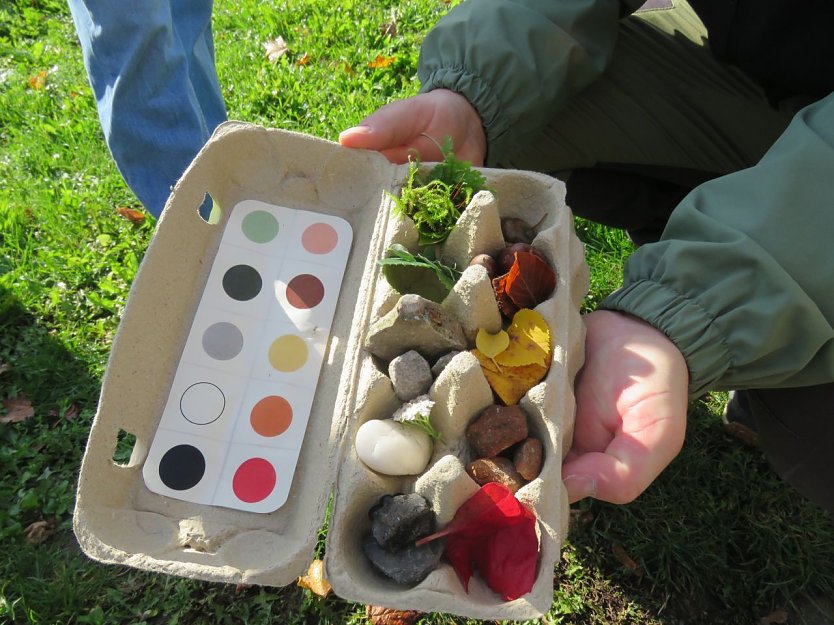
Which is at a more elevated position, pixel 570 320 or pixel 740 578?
pixel 570 320

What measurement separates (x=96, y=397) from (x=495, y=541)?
6.14 feet

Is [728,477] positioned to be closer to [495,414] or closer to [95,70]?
[495,414]

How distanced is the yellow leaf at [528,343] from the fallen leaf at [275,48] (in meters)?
2.67

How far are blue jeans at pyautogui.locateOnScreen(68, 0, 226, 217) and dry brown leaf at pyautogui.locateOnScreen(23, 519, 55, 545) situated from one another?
3.72 feet

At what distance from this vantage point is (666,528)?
2098 millimetres

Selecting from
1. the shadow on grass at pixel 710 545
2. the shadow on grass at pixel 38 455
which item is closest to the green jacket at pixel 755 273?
the shadow on grass at pixel 710 545

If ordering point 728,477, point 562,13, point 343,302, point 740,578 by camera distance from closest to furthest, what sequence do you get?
point 343,302
point 562,13
point 740,578
point 728,477

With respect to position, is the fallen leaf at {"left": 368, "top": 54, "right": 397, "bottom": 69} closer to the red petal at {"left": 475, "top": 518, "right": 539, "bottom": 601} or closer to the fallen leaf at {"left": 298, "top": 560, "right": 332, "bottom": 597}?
the fallen leaf at {"left": 298, "top": 560, "right": 332, "bottom": 597}

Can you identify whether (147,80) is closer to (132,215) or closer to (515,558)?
(132,215)

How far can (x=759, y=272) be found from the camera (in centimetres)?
129

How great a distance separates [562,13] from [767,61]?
1.81ft

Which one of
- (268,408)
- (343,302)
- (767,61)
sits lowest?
(268,408)

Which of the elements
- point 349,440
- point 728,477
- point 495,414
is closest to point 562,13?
point 495,414

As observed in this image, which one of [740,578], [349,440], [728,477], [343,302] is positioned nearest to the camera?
[349,440]
